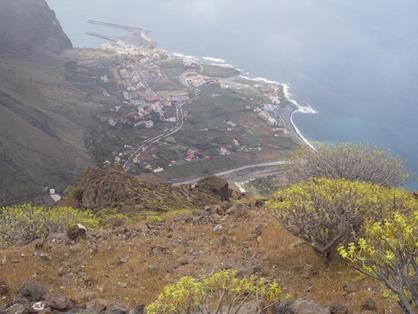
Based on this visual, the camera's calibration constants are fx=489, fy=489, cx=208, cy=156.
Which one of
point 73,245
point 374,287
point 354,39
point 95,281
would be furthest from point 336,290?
point 354,39

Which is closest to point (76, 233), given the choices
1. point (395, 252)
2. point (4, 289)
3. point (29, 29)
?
point (4, 289)

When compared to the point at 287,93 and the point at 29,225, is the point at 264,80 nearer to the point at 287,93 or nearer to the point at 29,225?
the point at 287,93

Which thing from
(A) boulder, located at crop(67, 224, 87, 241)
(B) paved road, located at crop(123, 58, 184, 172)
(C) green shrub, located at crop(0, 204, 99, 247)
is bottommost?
(B) paved road, located at crop(123, 58, 184, 172)

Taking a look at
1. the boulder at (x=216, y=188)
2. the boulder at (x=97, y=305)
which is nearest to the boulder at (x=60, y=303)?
the boulder at (x=97, y=305)

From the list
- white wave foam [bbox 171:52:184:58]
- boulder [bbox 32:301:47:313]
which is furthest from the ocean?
boulder [bbox 32:301:47:313]

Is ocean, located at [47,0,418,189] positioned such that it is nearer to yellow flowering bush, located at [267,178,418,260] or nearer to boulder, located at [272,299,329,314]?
yellow flowering bush, located at [267,178,418,260]
